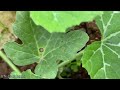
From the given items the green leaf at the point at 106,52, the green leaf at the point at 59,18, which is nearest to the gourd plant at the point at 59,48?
the green leaf at the point at 106,52

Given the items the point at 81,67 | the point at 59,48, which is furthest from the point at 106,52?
the point at 81,67

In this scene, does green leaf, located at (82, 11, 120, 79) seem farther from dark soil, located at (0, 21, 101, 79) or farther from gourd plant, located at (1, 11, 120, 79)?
dark soil, located at (0, 21, 101, 79)

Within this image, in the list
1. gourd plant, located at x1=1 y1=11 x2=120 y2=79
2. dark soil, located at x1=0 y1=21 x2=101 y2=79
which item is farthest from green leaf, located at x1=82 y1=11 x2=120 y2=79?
dark soil, located at x1=0 y1=21 x2=101 y2=79

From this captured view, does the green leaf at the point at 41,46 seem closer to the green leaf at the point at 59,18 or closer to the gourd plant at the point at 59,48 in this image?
the gourd plant at the point at 59,48

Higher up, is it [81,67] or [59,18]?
[59,18]

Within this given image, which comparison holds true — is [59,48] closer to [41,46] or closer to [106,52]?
[41,46]
